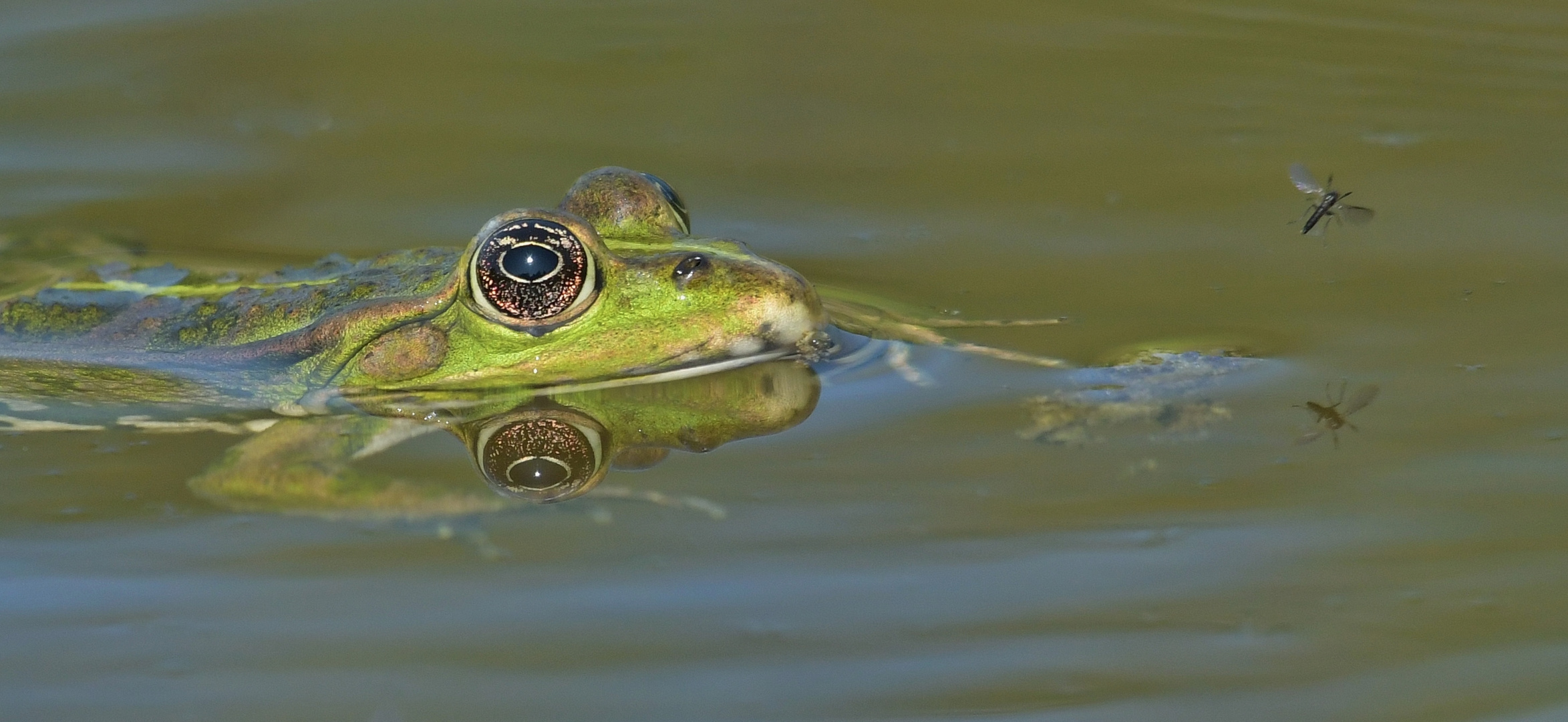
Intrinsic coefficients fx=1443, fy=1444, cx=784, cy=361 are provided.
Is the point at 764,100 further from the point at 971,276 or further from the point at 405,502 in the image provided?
the point at 405,502

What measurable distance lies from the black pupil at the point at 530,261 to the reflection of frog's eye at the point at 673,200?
0.68 meters

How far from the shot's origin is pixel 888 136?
7.15 m

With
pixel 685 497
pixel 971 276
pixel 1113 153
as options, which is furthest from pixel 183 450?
pixel 1113 153

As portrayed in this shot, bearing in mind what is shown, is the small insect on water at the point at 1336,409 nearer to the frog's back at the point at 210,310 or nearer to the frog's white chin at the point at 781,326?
the frog's white chin at the point at 781,326

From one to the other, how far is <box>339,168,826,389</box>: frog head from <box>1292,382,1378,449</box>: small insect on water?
1.65 meters

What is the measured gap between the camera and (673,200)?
5426mm

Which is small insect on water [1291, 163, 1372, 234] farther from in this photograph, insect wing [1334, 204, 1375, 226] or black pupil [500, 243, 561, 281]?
black pupil [500, 243, 561, 281]

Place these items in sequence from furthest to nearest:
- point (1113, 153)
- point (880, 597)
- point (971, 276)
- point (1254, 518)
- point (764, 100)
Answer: point (764, 100) → point (1113, 153) → point (971, 276) → point (1254, 518) → point (880, 597)

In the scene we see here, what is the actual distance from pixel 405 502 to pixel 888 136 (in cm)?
362

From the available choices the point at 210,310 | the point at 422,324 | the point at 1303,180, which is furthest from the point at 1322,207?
the point at 210,310

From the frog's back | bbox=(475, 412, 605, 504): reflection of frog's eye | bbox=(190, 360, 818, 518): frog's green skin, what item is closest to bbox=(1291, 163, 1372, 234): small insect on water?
bbox=(190, 360, 818, 518): frog's green skin

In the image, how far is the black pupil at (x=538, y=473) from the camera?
4.35 meters

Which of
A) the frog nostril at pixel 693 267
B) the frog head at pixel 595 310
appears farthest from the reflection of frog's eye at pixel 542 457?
the frog nostril at pixel 693 267

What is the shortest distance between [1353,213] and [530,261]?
331 cm
